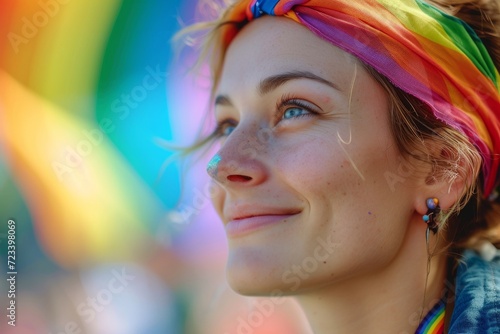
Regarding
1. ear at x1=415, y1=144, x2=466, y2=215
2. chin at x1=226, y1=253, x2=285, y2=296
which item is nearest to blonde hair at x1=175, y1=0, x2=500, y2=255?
ear at x1=415, y1=144, x2=466, y2=215

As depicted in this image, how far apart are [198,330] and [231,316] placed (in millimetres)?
213

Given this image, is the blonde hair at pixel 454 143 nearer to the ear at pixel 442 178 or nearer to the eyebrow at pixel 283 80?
the ear at pixel 442 178

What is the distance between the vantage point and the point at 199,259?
3.01 metres

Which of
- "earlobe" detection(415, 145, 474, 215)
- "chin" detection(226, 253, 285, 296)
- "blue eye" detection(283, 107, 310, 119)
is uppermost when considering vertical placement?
"blue eye" detection(283, 107, 310, 119)

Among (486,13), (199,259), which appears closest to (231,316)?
(199,259)

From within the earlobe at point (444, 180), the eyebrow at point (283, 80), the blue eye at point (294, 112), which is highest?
the eyebrow at point (283, 80)

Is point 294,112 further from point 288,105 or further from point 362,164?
point 362,164

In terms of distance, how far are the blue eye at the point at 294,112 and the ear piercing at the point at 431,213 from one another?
1.38ft

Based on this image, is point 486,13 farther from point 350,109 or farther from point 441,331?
point 441,331

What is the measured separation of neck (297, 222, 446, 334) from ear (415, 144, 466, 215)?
98mm

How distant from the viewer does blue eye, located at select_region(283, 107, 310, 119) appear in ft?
5.05

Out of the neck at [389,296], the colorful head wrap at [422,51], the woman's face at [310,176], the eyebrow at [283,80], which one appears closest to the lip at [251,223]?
the woman's face at [310,176]

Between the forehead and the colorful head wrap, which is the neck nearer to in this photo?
the colorful head wrap

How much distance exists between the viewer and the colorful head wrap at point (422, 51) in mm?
1511
